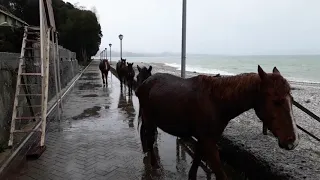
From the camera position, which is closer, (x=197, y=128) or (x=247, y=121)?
(x=197, y=128)

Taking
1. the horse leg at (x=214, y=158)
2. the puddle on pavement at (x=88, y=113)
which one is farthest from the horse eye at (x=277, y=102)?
the puddle on pavement at (x=88, y=113)

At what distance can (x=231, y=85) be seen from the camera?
375cm

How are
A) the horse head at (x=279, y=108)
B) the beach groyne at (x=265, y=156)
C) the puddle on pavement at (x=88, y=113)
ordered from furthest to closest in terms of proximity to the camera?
the puddle on pavement at (x=88, y=113), the beach groyne at (x=265, y=156), the horse head at (x=279, y=108)

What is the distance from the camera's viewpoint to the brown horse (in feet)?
10.3

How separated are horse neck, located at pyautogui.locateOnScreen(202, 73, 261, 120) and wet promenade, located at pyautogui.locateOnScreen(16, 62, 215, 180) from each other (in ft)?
5.52

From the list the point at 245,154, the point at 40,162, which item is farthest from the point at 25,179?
the point at 245,154

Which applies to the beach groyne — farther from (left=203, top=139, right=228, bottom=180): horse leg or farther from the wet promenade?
(left=203, top=139, right=228, bottom=180): horse leg

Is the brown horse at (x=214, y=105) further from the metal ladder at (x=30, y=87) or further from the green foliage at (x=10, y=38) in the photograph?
the green foliage at (x=10, y=38)

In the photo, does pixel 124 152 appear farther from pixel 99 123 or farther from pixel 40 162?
pixel 99 123

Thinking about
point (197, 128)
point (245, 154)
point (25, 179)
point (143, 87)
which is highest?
point (143, 87)

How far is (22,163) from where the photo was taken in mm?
5809

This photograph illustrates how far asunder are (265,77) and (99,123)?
6.82 m

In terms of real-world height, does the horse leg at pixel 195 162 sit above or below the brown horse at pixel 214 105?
below

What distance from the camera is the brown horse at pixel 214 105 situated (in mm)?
3125
